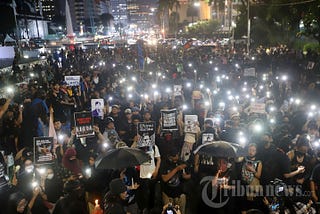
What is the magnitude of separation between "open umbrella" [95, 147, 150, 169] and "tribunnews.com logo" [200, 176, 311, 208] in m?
1.15

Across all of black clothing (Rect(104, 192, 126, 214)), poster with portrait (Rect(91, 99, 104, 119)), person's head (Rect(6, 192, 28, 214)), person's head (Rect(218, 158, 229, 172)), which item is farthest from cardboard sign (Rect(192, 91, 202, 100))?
person's head (Rect(6, 192, 28, 214))

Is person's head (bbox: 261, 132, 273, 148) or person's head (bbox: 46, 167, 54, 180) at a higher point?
person's head (bbox: 261, 132, 273, 148)

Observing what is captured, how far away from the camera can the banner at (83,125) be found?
8227 millimetres

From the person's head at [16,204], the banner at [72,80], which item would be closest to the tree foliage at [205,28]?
the banner at [72,80]

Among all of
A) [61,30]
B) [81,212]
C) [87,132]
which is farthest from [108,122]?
[61,30]

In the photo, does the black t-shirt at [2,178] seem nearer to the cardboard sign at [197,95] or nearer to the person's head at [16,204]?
the person's head at [16,204]

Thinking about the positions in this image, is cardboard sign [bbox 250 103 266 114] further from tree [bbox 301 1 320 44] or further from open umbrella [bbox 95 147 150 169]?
tree [bbox 301 1 320 44]

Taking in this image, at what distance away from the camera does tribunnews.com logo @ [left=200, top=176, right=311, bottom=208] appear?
230 inches

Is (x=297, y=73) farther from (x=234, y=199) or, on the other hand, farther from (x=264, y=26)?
(x=264, y=26)

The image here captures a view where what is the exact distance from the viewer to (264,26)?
37062 millimetres

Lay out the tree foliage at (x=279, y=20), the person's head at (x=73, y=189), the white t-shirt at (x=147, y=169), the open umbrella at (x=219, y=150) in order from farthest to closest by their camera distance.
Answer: the tree foliage at (x=279, y=20)
the white t-shirt at (x=147, y=169)
the open umbrella at (x=219, y=150)
the person's head at (x=73, y=189)

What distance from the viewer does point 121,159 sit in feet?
20.8

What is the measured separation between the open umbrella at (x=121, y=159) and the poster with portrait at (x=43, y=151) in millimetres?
1268

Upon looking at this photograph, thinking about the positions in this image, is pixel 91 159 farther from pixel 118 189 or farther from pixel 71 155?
pixel 118 189
